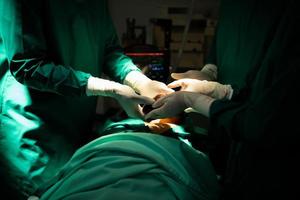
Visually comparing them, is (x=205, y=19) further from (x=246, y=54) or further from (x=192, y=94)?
(x=192, y=94)

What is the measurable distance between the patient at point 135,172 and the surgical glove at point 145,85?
1.23 feet

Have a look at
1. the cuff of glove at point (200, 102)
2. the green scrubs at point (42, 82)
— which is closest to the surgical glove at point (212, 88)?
the cuff of glove at point (200, 102)

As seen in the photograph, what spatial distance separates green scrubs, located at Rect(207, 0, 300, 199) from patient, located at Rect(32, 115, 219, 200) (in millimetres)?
154

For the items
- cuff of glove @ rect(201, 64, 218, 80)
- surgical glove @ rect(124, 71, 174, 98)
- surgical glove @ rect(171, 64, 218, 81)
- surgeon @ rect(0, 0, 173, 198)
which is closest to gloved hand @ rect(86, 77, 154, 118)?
surgeon @ rect(0, 0, 173, 198)

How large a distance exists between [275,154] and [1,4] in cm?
115

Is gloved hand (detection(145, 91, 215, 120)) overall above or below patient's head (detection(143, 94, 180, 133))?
above

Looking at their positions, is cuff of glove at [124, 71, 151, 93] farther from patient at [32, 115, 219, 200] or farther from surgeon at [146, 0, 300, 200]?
patient at [32, 115, 219, 200]

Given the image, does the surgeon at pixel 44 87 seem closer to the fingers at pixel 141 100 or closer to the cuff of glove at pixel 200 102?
the fingers at pixel 141 100

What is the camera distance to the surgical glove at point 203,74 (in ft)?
5.43

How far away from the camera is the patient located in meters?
0.90

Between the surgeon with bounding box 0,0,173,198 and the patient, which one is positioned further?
the surgeon with bounding box 0,0,173,198

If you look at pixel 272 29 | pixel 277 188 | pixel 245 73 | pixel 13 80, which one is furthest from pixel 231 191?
pixel 13 80

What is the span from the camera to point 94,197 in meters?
0.87

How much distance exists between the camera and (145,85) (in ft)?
5.09
